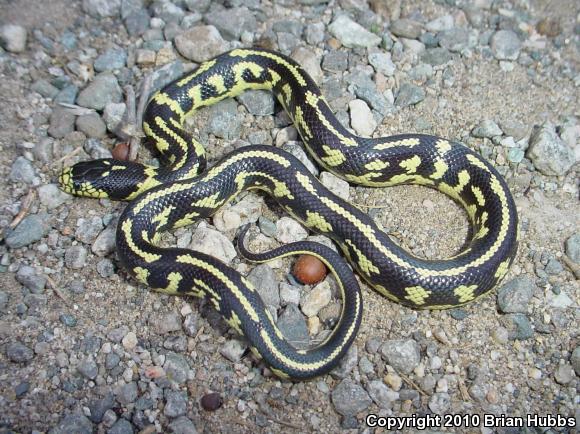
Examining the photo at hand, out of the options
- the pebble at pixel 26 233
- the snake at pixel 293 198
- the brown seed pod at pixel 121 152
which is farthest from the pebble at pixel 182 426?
the brown seed pod at pixel 121 152

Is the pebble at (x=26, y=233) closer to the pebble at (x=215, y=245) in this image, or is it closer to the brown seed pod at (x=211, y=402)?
the pebble at (x=215, y=245)

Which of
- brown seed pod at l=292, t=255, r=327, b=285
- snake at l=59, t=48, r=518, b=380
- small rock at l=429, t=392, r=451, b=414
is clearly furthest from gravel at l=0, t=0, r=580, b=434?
snake at l=59, t=48, r=518, b=380

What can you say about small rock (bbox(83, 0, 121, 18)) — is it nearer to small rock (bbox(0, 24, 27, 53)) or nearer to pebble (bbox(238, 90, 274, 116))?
small rock (bbox(0, 24, 27, 53))

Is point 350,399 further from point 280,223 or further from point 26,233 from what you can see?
point 26,233

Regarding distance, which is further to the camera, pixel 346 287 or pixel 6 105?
pixel 6 105

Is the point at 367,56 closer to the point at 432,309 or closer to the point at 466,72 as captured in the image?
the point at 466,72

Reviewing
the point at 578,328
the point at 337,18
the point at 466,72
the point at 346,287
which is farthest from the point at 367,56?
the point at 578,328
